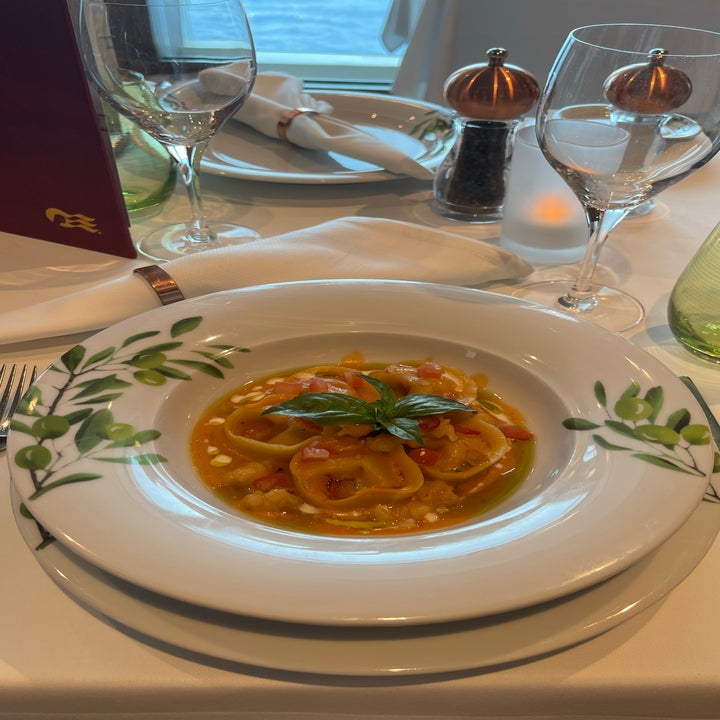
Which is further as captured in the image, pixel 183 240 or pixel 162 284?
pixel 183 240

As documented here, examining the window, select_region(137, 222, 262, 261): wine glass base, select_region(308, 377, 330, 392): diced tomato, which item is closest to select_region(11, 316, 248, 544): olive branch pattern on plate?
select_region(308, 377, 330, 392): diced tomato

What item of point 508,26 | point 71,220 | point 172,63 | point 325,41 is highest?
point 172,63

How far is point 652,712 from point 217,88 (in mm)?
Answer: 1019

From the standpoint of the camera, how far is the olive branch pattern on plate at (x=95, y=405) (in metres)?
0.63

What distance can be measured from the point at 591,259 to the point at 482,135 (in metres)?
0.36

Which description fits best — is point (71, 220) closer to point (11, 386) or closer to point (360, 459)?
point (11, 386)

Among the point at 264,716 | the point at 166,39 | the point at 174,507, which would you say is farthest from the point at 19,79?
the point at 264,716

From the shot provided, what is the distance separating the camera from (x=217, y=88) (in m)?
1.15

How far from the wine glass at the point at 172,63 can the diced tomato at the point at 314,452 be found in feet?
1.97

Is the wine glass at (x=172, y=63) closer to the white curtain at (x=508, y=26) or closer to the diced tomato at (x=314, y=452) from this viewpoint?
the diced tomato at (x=314, y=452)

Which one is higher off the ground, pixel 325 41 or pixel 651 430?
pixel 651 430

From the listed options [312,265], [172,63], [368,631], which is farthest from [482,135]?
[368,631]

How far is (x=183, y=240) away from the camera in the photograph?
1.26m

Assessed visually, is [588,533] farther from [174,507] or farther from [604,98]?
[604,98]
